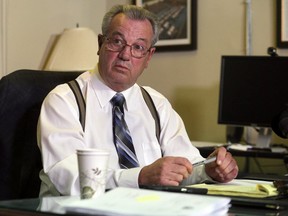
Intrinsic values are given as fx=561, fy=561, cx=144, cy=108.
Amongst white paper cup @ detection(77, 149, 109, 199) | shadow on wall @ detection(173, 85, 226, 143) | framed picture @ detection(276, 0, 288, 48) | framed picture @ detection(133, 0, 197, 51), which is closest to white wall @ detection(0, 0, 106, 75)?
framed picture @ detection(133, 0, 197, 51)

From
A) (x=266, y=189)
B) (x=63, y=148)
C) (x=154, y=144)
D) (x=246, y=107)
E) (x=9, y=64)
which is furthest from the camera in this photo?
(x=9, y=64)

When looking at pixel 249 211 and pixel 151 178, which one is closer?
pixel 249 211

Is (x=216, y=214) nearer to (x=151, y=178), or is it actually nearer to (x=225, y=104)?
(x=151, y=178)

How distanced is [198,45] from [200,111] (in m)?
0.40

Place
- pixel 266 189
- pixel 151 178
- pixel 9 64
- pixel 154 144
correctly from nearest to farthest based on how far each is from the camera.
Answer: pixel 266 189, pixel 151 178, pixel 154 144, pixel 9 64

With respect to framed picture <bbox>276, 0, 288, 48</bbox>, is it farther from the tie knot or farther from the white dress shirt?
the tie knot

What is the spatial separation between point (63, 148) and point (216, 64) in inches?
73.8

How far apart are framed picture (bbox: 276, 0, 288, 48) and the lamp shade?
106cm

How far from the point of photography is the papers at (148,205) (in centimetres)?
92

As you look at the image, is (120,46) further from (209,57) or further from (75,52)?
(209,57)

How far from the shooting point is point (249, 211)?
1113 mm

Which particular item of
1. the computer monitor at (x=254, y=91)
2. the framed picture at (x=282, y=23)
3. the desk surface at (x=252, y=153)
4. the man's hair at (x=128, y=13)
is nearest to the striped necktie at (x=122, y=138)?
the man's hair at (x=128, y=13)

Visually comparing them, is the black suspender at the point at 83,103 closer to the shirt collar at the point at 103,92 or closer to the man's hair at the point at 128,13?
the shirt collar at the point at 103,92

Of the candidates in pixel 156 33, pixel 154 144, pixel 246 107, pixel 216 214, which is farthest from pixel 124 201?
pixel 246 107
